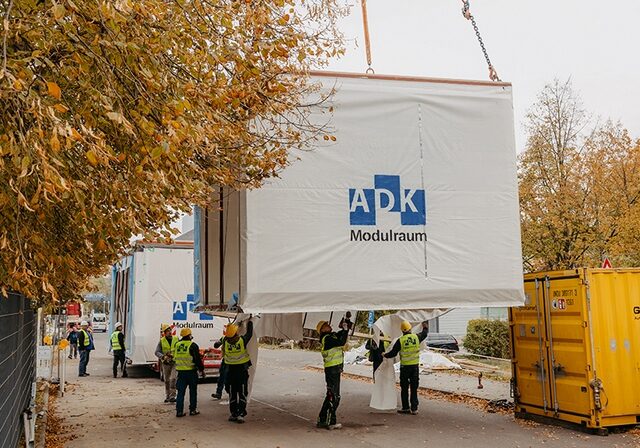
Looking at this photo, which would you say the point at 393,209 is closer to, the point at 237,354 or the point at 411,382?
the point at 237,354

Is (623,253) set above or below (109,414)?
above

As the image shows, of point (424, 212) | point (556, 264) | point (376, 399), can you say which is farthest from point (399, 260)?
point (556, 264)

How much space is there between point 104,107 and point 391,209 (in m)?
6.33

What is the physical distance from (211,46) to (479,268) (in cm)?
615

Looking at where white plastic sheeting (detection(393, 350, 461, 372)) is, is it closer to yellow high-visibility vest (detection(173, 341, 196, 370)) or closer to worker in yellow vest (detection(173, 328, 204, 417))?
worker in yellow vest (detection(173, 328, 204, 417))

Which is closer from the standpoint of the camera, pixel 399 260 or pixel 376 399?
pixel 399 260

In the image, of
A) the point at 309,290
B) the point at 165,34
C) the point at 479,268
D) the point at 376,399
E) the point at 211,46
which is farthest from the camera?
the point at 376,399

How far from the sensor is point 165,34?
5461 mm

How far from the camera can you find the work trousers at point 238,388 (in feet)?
42.2

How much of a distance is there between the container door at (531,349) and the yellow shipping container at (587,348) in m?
0.02

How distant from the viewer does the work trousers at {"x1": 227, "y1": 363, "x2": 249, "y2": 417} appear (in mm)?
12859

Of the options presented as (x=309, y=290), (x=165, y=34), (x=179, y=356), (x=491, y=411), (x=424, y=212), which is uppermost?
(x=165, y=34)

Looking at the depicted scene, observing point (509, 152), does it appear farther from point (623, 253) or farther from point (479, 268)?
point (623, 253)

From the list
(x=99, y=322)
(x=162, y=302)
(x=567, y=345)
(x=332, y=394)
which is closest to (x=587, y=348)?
(x=567, y=345)
